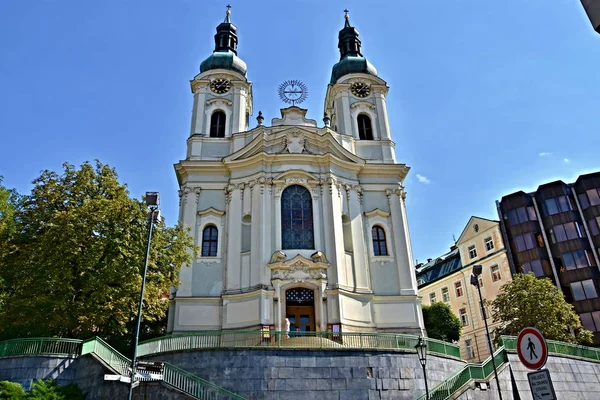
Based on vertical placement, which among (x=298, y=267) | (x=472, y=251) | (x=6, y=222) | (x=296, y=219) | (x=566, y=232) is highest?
(x=472, y=251)

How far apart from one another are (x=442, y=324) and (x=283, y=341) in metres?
18.4

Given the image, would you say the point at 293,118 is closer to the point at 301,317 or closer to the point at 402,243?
the point at 402,243

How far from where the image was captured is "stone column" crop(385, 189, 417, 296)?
28.9 metres

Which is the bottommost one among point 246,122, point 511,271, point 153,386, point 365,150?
point 153,386

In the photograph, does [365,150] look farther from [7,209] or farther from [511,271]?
[7,209]

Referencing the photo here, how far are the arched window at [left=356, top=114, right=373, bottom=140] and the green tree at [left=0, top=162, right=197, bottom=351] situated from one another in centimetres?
1822

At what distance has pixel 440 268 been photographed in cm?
4872

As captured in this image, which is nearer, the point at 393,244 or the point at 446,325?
the point at 393,244

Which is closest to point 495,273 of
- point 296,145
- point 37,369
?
point 296,145

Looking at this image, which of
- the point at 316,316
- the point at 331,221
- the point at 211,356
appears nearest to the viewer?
the point at 211,356

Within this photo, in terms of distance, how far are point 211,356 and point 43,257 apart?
7515 mm

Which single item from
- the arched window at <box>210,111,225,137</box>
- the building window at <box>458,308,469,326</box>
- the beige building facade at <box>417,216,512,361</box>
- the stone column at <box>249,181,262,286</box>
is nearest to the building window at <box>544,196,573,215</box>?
the beige building facade at <box>417,216,512,361</box>

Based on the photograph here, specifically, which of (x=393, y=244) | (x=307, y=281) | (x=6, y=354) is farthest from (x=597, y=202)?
(x=6, y=354)

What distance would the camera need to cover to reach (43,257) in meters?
19.1
